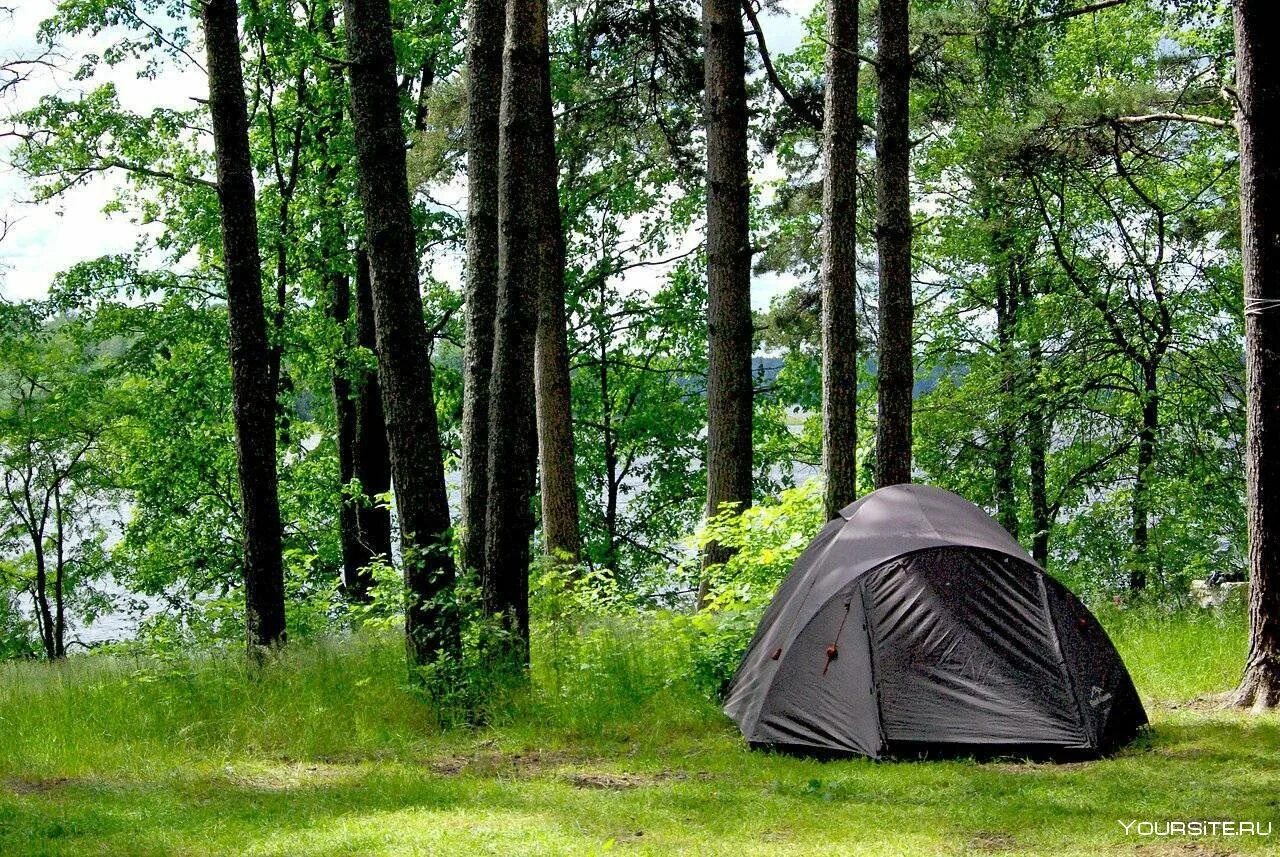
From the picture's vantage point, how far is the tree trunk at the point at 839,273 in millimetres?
11070

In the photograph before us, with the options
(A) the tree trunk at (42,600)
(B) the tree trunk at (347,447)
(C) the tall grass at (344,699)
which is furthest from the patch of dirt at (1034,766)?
(A) the tree trunk at (42,600)

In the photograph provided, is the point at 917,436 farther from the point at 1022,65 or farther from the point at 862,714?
the point at 862,714

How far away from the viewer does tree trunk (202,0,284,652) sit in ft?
33.6

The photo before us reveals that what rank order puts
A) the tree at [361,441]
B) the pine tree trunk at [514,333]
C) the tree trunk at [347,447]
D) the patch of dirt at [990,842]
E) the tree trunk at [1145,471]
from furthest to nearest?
the tree trunk at [347,447] → the tree at [361,441] → the tree trunk at [1145,471] → the pine tree trunk at [514,333] → the patch of dirt at [990,842]

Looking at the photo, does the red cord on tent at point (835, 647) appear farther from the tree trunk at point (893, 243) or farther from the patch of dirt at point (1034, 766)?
the tree trunk at point (893, 243)

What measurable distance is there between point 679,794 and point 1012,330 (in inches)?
699

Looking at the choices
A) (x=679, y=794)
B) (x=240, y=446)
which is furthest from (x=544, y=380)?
(x=679, y=794)

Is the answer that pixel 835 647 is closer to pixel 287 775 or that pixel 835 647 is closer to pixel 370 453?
pixel 287 775

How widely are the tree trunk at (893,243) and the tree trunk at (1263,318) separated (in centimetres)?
379

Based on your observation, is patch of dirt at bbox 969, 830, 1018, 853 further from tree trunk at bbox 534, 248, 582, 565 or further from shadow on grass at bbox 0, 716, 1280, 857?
tree trunk at bbox 534, 248, 582, 565

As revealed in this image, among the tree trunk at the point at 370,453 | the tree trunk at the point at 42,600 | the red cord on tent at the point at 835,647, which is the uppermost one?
the tree trunk at the point at 370,453

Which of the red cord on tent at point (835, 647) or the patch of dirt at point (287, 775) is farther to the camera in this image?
the red cord on tent at point (835, 647)

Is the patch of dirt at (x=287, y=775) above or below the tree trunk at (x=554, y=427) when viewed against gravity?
below

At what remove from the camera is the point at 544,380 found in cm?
1292
